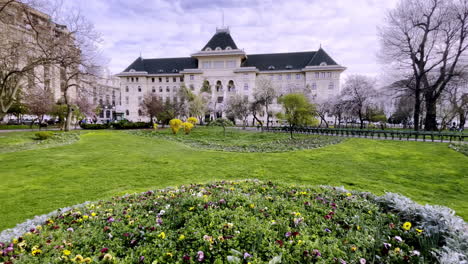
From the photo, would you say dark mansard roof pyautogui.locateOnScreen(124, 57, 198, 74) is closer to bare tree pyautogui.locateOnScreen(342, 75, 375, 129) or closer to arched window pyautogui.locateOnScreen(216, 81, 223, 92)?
arched window pyautogui.locateOnScreen(216, 81, 223, 92)

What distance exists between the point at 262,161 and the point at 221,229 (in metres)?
6.32

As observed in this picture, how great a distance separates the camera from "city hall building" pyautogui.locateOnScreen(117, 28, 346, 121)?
48.1 m

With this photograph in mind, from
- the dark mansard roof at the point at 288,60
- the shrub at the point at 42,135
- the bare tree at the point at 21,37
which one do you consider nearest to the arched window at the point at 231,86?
the dark mansard roof at the point at 288,60

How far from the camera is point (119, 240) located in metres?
2.59

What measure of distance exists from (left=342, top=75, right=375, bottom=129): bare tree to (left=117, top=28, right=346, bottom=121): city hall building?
17.4 m

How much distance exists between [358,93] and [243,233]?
29.2 metres

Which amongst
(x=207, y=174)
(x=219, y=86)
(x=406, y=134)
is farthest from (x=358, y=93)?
(x=219, y=86)

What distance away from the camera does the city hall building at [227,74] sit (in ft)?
158

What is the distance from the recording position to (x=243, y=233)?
2.53 m

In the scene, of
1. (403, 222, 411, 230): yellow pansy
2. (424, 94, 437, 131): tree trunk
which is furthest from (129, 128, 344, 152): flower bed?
(424, 94, 437, 131): tree trunk

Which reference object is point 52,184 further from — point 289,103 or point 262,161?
point 289,103

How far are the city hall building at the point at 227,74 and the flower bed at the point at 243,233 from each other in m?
42.8

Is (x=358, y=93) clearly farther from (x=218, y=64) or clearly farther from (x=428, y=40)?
(x=218, y=64)

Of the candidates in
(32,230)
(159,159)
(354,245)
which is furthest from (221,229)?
(159,159)
